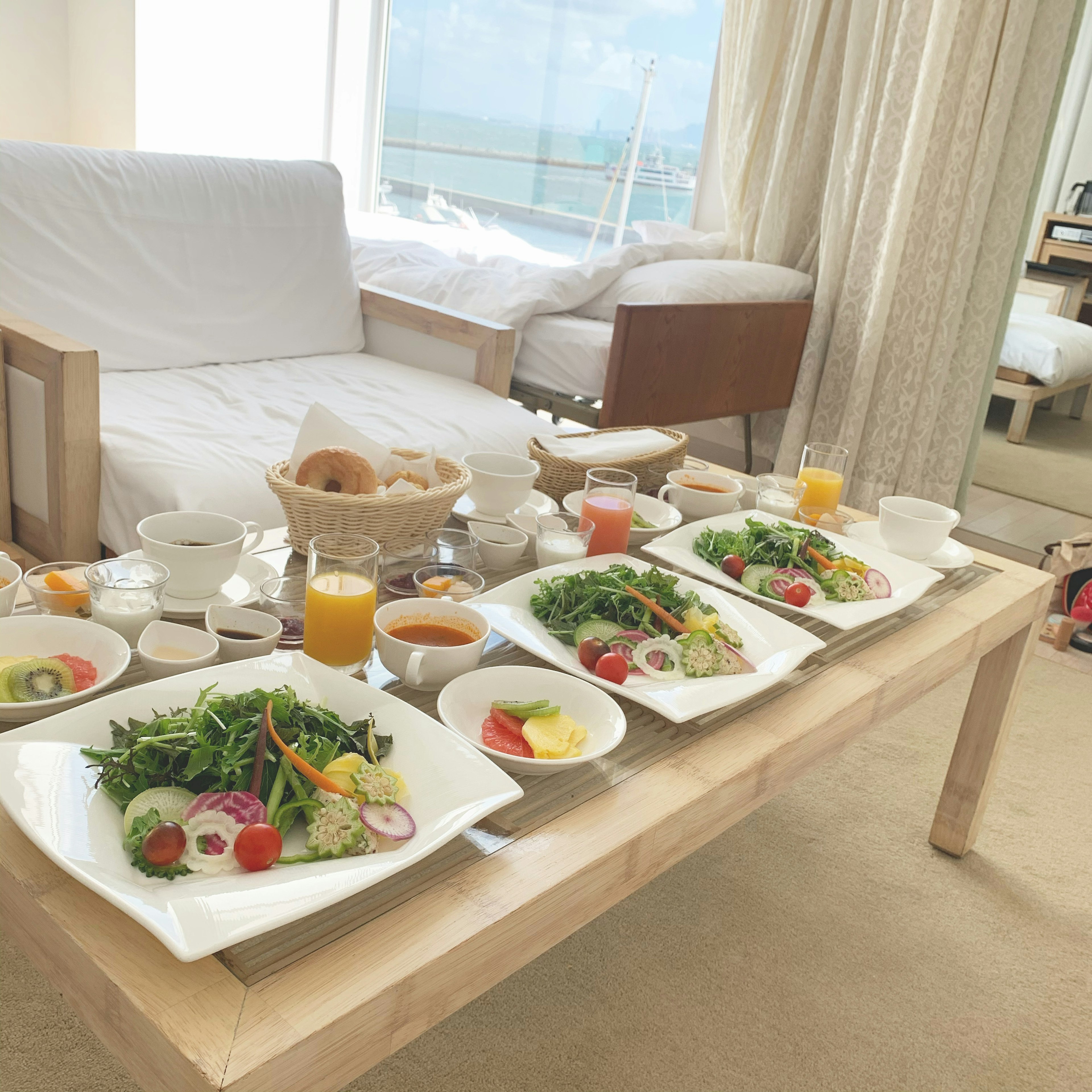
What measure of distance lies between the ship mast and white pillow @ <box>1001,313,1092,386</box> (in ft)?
5.39

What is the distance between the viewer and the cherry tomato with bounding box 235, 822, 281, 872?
2.31 ft

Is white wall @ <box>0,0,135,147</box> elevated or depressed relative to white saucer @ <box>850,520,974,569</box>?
elevated

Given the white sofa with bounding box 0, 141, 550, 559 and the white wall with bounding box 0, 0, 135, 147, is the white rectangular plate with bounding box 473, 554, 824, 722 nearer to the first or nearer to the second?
the white sofa with bounding box 0, 141, 550, 559

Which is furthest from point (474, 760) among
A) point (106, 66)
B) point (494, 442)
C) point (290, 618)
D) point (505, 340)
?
point (106, 66)

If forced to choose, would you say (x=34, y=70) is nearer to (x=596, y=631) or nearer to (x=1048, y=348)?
(x=1048, y=348)

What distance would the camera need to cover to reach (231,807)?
2.41 feet

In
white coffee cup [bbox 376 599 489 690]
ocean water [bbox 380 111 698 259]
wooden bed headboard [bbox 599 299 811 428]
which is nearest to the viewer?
white coffee cup [bbox 376 599 489 690]

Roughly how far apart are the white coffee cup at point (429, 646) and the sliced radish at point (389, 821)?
0.22 metres

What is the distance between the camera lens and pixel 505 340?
269 cm

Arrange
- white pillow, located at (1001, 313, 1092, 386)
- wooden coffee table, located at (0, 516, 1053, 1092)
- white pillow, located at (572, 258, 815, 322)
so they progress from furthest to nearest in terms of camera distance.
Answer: white pillow, located at (1001, 313, 1092, 386), white pillow, located at (572, 258, 815, 322), wooden coffee table, located at (0, 516, 1053, 1092)

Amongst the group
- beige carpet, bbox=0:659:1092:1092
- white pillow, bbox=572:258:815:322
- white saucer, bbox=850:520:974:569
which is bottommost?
beige carpet, bbox=0:659:1092:1092

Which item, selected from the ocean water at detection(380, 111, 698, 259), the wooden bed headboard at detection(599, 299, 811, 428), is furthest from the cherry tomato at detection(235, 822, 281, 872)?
the ocean water at detection(380, 111, 698, 259)

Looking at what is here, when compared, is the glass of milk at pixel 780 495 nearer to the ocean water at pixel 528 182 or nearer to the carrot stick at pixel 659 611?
the carrot stick at pixel 659 611

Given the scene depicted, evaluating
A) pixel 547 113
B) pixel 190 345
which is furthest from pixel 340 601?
pixel 547 113
